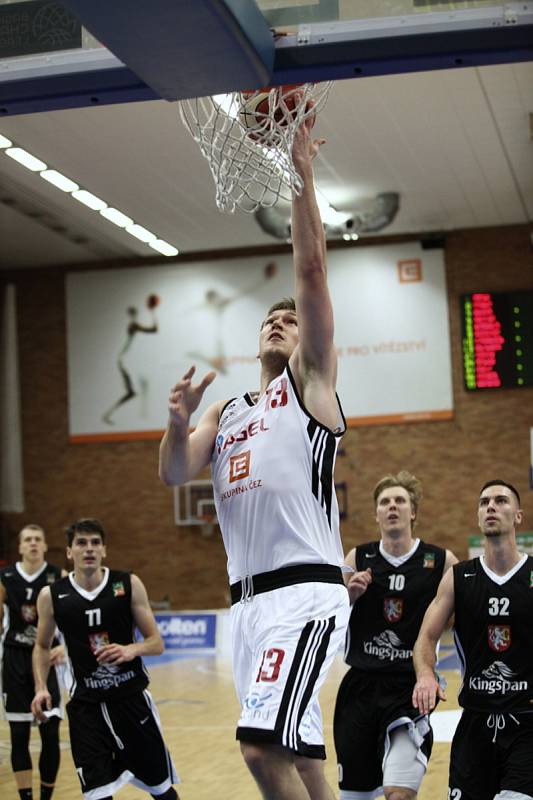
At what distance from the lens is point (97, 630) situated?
7148 millimetres

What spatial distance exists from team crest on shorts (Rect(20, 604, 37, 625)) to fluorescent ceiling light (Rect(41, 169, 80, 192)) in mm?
8265

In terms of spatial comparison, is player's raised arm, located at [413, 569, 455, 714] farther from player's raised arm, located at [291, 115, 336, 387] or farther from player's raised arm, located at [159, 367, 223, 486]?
player's raised arm, located at [291, 115, 336, 387]

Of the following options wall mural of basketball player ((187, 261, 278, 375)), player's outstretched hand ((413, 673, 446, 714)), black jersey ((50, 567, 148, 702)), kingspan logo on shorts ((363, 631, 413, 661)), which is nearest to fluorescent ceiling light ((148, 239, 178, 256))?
wall mural of basketball player ((187, 261, 278, 375))

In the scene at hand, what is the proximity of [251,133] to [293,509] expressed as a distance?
1524 mm

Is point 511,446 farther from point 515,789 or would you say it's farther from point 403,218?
point 515,789

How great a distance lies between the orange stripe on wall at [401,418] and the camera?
1919cm

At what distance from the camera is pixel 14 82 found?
4492 millimetres

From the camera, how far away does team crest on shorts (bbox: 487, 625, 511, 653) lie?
582cm

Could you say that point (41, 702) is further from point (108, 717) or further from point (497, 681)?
point (497, 681)

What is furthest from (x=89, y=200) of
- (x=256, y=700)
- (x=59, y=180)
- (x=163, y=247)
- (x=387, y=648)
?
(x=256, y=700)

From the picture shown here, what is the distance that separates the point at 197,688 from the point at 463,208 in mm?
8974

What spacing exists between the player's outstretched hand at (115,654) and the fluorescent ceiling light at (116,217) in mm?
12128

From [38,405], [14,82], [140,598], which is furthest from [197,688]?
[14,82]

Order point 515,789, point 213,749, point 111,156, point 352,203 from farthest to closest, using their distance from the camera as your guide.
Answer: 1. point 352,203
2. point 111,156
3. point 213,749
4. point 515,789
